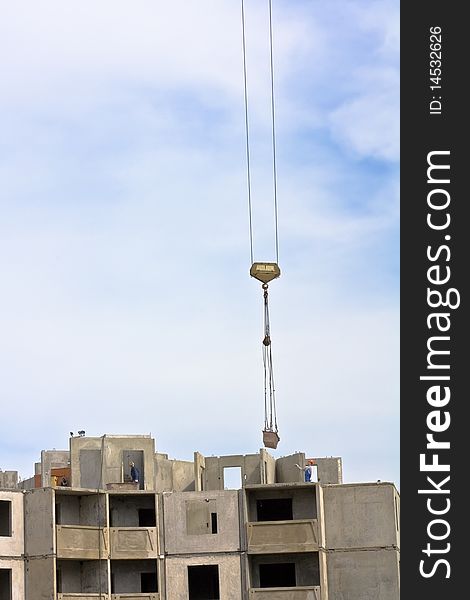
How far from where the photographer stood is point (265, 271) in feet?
232

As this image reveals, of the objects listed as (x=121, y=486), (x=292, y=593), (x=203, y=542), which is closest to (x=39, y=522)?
(x=121, y=486)

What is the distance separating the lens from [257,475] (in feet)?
292

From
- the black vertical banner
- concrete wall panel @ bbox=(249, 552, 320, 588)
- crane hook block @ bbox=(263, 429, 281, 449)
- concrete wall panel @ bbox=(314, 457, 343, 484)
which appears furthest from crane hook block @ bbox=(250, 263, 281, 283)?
the black vertical banner

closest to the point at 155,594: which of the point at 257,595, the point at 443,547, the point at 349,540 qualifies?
the point at 257,595

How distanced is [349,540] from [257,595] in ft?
18.3

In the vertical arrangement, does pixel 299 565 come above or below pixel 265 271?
below

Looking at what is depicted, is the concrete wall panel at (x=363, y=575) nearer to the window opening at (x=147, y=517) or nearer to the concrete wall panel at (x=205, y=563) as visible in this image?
the concrete wall panel at (x=205, y=563)

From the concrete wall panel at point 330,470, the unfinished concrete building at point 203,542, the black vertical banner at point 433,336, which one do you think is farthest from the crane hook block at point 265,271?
the black vertical banner at point 433,336

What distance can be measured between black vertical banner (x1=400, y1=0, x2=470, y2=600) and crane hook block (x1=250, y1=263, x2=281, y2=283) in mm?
37195

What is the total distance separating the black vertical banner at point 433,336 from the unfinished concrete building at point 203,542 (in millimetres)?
51613

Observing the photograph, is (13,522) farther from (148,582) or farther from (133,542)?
(148,582)

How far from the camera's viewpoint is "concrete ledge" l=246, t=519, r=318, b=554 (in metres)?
83.6

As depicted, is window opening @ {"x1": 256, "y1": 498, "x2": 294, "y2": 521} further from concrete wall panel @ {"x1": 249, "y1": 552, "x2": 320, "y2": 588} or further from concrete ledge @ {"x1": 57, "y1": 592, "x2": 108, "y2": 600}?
concrete ledge @ {"x1": 57, "y1": 592, "x2": 108, "y2": 600}

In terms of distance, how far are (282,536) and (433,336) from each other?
175 ft
